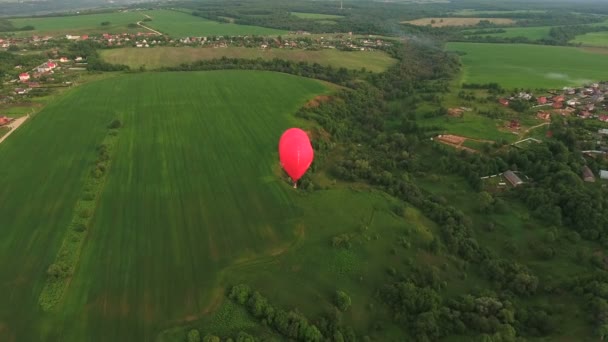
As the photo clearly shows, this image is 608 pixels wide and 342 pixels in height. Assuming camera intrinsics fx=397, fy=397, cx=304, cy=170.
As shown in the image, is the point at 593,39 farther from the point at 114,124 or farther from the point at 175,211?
the point at 175,211

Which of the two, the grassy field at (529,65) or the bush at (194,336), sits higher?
the grassy field at (529,65)

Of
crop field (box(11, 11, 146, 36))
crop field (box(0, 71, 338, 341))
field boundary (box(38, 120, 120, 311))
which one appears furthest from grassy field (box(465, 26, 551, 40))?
field boundary (box(38, 120, 120, 311))

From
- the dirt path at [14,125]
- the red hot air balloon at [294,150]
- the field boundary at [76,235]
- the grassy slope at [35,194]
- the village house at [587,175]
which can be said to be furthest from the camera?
the dirt path at [14,125]

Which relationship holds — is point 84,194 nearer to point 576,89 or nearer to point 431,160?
point 431,160

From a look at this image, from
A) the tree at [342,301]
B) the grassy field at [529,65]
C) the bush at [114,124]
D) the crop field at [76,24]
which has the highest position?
the crop field at [76,24]

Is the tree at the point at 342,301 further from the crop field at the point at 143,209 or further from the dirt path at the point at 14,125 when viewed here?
the dirt path at the point at 14,125

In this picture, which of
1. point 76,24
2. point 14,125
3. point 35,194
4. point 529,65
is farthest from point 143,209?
point 76,24

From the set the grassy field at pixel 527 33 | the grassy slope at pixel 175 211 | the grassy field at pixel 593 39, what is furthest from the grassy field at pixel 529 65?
the grassy slope at pixel 175 211
